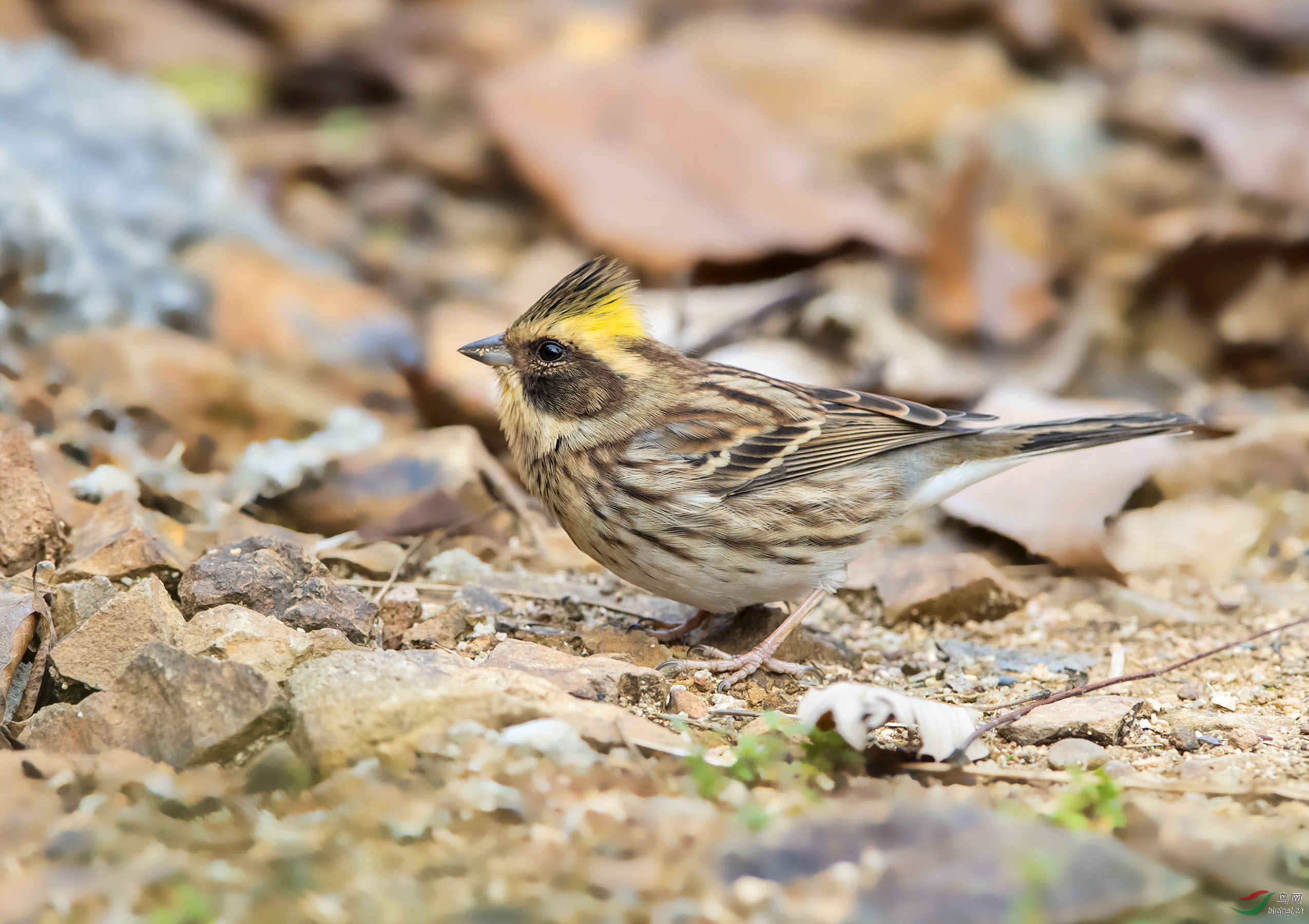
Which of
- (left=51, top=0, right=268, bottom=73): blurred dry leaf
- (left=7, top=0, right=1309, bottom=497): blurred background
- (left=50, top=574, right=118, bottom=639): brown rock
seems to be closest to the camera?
(left=50, top=574, right=118, bottom=639): brown rock

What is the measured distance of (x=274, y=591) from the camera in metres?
3.58

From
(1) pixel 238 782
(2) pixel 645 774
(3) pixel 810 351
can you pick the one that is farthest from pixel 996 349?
(1) pixel 238 782

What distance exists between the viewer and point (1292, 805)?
112 inches

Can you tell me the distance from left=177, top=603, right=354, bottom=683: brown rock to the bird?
1.26 m

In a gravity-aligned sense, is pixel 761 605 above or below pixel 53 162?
below

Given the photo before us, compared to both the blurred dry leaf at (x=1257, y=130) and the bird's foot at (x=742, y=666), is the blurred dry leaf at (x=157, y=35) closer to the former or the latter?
the blurred dry leaf at (x=1257, y=130)

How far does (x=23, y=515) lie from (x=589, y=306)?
1.94 m

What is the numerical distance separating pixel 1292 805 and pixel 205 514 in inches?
140

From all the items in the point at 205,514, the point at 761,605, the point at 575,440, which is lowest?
the point at 761,605

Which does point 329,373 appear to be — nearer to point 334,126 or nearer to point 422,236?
point 422,236

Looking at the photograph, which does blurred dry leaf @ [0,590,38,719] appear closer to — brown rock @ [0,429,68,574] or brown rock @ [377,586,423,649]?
brown rock @ [0,429,68,574]

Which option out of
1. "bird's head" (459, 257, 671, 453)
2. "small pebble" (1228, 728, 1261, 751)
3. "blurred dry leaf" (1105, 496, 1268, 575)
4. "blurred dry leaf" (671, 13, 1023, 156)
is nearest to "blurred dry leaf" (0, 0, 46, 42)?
"blurred dry leaf" (671, 13, 1023, 156)

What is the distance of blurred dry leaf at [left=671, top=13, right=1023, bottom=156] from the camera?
8.59m

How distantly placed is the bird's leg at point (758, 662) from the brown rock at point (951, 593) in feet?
1.79
